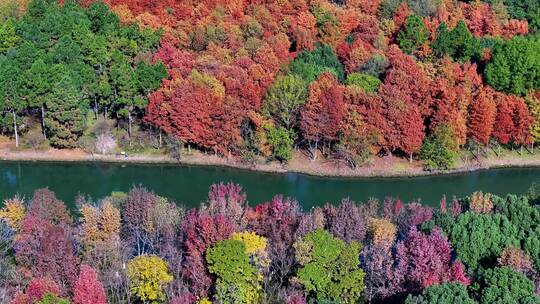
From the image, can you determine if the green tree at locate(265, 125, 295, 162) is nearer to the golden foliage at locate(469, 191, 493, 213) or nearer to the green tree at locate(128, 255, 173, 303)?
the golden foliage at locate(469, 191, 493, 213)

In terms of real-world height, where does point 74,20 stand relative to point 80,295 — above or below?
above

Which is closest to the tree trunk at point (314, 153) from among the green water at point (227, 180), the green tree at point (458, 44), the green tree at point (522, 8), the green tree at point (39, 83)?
the green water at point (227, 180)

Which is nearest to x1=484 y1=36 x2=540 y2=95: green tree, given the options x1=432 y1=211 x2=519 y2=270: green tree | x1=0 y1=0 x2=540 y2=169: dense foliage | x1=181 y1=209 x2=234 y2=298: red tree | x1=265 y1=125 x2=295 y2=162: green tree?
x1=0 y1=0 x2=540 y2=169: dense foliage

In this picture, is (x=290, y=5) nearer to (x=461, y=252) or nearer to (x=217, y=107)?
(x=217, y=107)

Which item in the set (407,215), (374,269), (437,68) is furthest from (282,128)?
(374,269)

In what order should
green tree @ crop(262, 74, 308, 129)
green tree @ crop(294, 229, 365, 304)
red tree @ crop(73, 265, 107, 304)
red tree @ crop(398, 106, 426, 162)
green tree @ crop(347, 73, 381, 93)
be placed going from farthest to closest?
1. green tree @ crop(347, 73, 381, 93)
2. green tree @ crop(262, 74, 308, 129)
3. red tree @ crop(398, 106, 426, 162)
4. green tree @ crop(294, 229, 365, 304)
5. red tree @ crop(73, 265, 107, 304)
